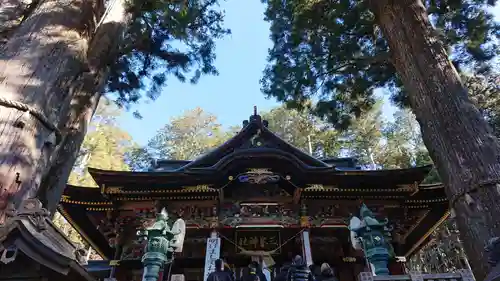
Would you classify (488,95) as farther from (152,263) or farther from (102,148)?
(102,148)

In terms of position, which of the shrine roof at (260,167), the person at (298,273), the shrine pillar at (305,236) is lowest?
the person at (298,273)

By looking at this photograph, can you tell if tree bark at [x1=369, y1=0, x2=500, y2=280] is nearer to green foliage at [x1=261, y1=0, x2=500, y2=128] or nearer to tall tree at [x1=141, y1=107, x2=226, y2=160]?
green foliage at [x1=261, y1=0, x2=500, y2=128]

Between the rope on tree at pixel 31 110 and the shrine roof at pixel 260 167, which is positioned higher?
the shrine roof at pixel 260 167

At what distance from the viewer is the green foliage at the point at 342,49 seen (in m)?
8.61

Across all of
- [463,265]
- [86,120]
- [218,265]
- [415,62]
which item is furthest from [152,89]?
[463,265]

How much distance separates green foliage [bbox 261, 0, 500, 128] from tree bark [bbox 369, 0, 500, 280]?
3.97 ft

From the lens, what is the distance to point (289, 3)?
1015 cm

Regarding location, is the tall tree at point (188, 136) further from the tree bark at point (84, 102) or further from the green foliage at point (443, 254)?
the tree bark at point (84, 102)

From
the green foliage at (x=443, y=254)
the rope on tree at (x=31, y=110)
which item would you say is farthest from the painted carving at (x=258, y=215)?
the green foliage at (x=443, y=254)

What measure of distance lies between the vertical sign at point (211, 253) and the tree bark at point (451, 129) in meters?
5.00

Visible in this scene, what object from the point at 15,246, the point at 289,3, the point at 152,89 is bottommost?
the point at 15,246

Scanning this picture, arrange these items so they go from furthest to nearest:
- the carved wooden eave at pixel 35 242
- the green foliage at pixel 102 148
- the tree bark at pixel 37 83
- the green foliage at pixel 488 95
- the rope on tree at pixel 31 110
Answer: the green foliage at pixel 102 148, the green foliage at pixel 488 95, the rope on tree at pixel 31 110, the tree bark at pixel 37 83, the carved wooden eave at pixel 35 242

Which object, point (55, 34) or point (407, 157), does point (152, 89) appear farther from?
point (407, 157)

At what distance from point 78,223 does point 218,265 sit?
20.4 ft
